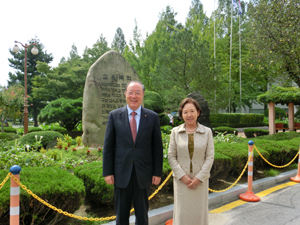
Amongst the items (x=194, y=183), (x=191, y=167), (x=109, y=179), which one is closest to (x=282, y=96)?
(x=191, y=167)

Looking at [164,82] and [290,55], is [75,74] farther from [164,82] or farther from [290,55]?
[290,55]

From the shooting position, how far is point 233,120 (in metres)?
23.9

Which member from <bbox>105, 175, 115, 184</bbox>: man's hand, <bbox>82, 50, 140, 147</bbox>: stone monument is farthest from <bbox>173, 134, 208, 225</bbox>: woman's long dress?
<bbox>82, 50, 140, 147</bbox>: stone monument

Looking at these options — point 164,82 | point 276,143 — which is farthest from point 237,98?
point 276,143

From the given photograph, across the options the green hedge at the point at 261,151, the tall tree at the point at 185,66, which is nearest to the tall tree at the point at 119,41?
the tall tree at the point at 185,66

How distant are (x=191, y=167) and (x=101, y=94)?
202 inches

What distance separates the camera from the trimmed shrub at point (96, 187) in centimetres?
337

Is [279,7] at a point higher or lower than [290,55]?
higher

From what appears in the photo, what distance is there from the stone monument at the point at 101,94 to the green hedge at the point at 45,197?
3814 mm

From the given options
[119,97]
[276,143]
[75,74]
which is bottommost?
[276,143]

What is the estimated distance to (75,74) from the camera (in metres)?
22.7

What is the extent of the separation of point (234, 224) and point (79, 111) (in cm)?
1341

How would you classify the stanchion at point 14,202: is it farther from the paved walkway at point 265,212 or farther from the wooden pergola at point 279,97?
the wooden pergola at point 279,97

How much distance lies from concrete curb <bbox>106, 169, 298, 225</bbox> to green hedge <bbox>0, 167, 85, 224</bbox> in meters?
0.68
